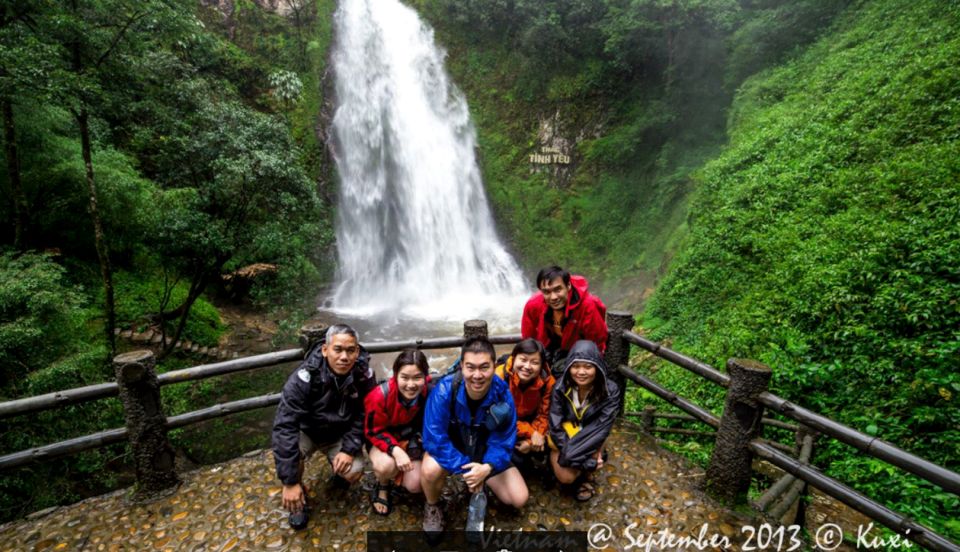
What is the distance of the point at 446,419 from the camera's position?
2768 mm

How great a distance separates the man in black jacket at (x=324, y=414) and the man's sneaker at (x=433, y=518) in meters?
0.62

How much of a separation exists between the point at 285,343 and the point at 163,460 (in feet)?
23.3

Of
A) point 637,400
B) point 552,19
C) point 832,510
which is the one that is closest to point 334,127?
point 552,19

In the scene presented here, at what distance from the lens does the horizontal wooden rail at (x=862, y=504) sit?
202 centimetres

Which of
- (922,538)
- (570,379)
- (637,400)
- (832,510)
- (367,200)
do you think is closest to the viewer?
(922,538)

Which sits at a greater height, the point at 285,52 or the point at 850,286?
the point at 285,52

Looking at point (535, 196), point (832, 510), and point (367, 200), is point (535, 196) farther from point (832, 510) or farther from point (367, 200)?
point (832, 510)

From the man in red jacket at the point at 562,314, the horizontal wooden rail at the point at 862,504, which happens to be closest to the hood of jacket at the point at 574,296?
the man in red jacket at the point at 562,314

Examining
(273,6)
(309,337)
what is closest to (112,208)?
(309,337)

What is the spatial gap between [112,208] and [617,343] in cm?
914

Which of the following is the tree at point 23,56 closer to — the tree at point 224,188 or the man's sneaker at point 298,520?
the tree at point 224,188

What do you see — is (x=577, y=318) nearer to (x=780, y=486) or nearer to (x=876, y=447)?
(x=876, y=447)

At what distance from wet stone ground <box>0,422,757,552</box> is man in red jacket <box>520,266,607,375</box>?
3.49 feet

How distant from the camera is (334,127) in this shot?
15.3 metres
